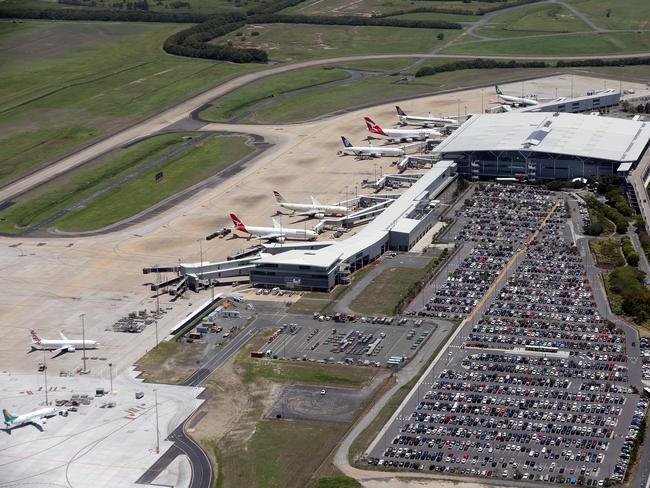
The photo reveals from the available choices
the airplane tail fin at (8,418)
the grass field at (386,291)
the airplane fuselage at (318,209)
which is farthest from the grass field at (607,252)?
the airplane tail fin at (8,418)

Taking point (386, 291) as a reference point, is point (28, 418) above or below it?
above

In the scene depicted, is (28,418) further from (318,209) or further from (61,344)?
(318,209)

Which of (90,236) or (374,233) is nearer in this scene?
(374,233)

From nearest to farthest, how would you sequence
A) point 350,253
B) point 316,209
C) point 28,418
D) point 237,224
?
1. point 28,418
2. point 350,253
3. point 237,224
4. point 316,209

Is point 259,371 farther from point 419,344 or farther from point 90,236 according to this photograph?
point 90,236

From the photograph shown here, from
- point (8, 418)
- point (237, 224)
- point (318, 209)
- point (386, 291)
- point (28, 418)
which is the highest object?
point (8, 418)

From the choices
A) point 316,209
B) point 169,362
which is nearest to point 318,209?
point 316,209

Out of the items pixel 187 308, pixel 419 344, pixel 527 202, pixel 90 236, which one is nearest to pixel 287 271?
pixel 187 308
